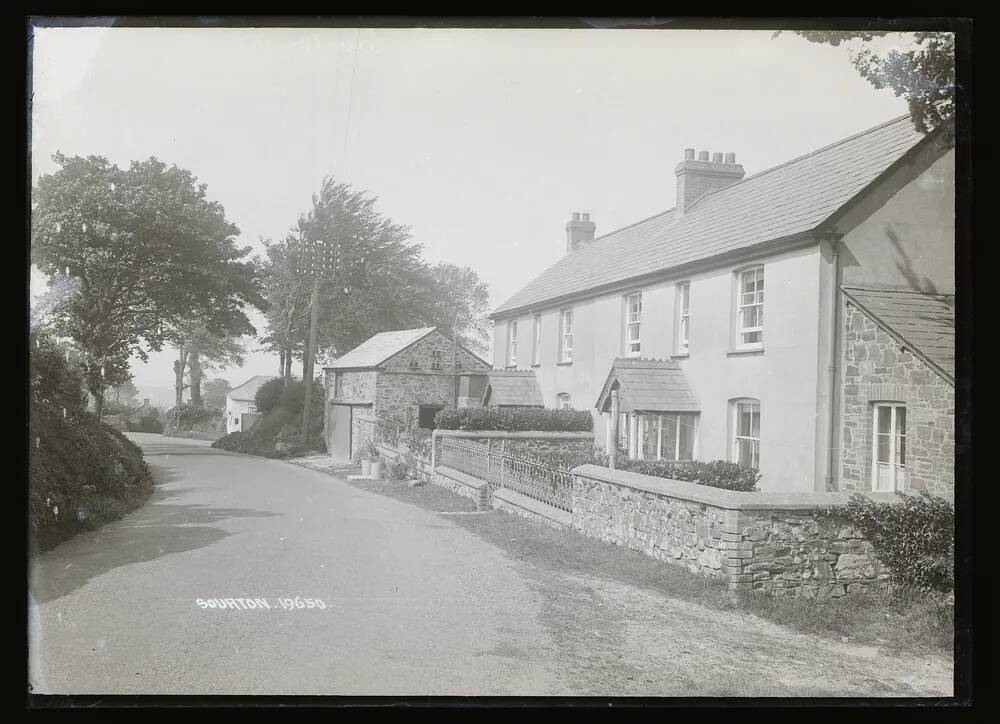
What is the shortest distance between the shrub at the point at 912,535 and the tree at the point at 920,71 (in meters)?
3.55

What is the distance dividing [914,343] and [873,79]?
2.75m

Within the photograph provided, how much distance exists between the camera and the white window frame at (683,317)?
10.9 m

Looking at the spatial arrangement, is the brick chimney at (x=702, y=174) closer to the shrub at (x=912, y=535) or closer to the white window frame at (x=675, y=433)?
the white window frame at (x=675, y=433)

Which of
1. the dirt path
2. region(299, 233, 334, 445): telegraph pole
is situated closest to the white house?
region(299, 233, 334, 445): telegraph pole

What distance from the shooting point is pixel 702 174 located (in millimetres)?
8750

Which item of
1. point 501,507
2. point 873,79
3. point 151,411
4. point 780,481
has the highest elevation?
point 873,79

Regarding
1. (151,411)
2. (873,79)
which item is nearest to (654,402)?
(873,79)

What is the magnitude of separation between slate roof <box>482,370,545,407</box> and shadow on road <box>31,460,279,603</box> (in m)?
7.79

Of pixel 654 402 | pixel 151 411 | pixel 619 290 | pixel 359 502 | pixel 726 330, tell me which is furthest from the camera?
pixel 619 290

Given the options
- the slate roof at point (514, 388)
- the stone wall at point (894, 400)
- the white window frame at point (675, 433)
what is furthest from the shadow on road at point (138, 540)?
the slate roof at point (514, 388)

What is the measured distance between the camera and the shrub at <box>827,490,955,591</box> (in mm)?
6145

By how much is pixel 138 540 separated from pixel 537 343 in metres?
9.32

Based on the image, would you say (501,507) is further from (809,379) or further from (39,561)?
(39,561)

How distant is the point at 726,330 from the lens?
396 inches
